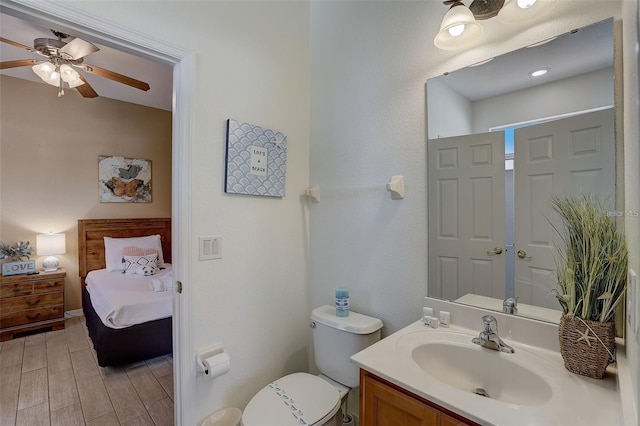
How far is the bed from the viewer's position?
2367 mm

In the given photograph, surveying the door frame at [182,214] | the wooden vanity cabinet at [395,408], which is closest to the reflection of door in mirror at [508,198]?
the wooden vanity cabinet at [395,408]

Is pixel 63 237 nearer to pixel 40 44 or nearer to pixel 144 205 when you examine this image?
pixel 144 205

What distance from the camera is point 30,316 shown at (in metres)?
3.09

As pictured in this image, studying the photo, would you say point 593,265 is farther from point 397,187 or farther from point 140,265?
point 140,265

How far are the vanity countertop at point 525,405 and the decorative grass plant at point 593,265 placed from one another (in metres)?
0.19

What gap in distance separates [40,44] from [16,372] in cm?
258

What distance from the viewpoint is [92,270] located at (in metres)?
3.74

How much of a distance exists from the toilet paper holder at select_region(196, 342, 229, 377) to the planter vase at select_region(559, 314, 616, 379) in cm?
135

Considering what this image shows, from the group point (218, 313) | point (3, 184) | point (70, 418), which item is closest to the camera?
→ point (218, 313)

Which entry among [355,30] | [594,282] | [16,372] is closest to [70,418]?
[16,372]

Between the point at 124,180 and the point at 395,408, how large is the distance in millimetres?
4415

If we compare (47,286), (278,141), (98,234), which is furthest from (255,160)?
(98,234)

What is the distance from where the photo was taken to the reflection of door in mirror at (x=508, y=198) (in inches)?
39.0

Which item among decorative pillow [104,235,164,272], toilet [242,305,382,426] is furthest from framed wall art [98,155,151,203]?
toilet [242,305,382,426]
